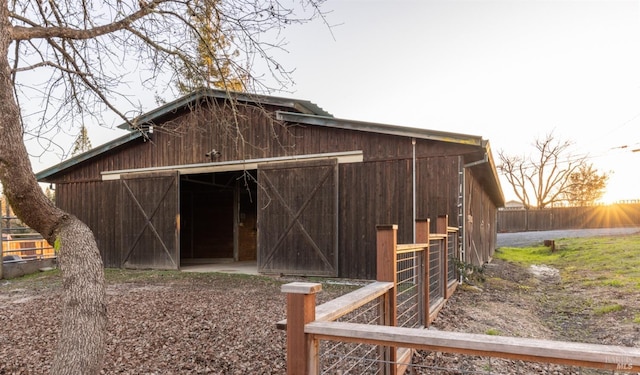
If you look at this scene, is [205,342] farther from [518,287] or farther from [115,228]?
[115,228]

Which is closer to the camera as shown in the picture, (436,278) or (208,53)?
(208,53)

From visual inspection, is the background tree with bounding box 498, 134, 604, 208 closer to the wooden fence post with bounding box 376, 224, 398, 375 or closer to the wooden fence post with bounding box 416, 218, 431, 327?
the wooden fence post with bounding box 416, 218, 431, 327

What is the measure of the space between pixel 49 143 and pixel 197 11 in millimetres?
2242

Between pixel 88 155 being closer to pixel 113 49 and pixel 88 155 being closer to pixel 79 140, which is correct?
pixel 79 140

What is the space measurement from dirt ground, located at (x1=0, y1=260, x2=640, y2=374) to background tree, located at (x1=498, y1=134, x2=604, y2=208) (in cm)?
3103

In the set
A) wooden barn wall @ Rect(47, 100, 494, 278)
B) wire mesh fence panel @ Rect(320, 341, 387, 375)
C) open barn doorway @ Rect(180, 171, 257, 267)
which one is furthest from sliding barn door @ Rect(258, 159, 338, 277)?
open barn doorway @ Rect(180, 171, 257, 267)

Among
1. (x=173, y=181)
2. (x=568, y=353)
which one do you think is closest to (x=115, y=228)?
(x=173, y=181)

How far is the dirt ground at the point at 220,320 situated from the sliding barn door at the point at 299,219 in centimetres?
64

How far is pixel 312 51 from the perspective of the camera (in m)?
6.66

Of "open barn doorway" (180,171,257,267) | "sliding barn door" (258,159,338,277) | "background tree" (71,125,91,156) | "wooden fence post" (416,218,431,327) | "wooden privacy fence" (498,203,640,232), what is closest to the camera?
"wooden fence post" (416,218,431,327)

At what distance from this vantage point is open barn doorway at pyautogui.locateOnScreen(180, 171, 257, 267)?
13.4m

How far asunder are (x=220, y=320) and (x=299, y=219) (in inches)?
147

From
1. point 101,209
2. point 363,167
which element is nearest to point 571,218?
point 363,167

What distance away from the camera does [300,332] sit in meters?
1.73
